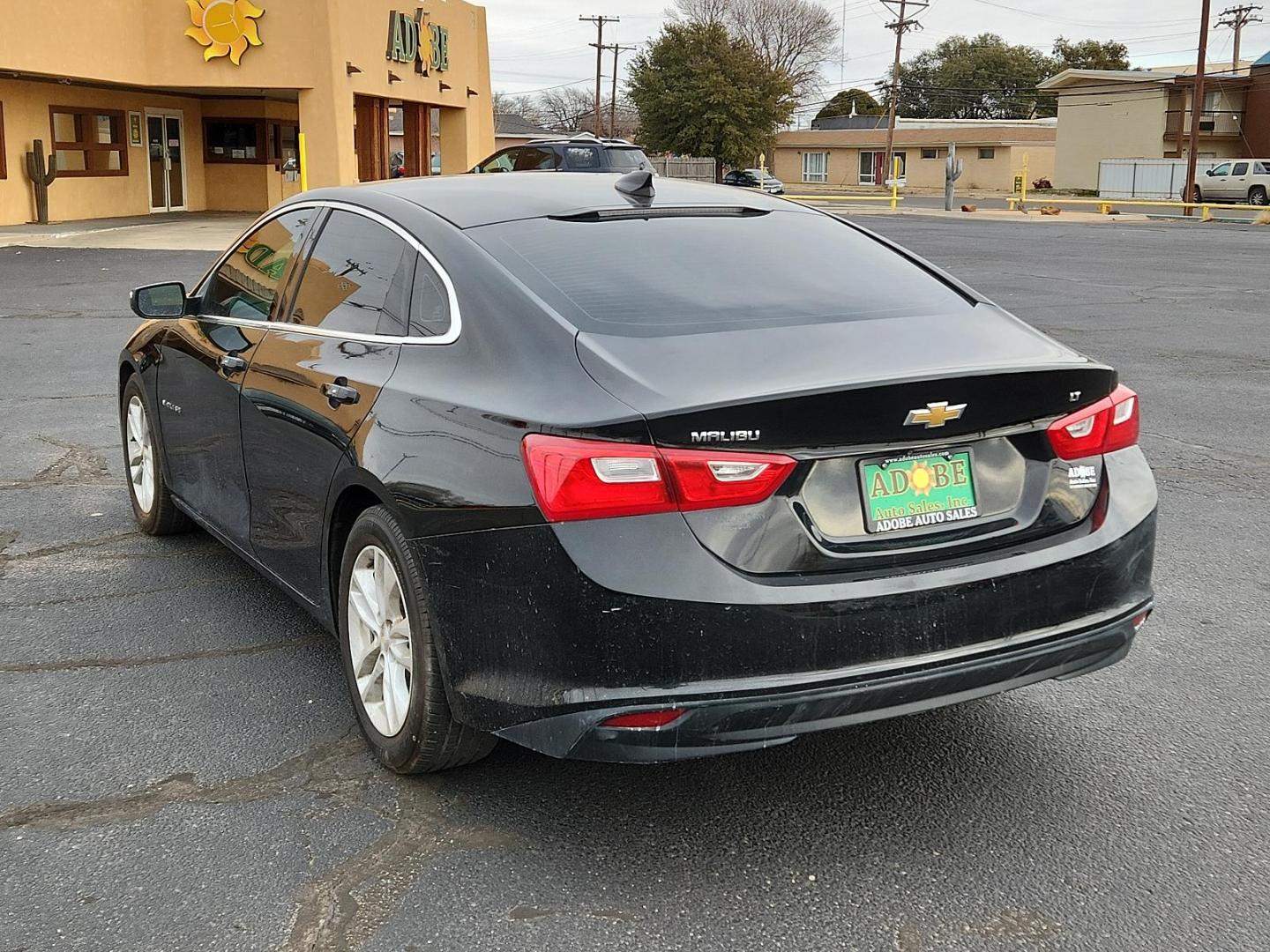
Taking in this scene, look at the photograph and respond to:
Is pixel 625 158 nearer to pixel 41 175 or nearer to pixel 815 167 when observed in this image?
pixel 41 175

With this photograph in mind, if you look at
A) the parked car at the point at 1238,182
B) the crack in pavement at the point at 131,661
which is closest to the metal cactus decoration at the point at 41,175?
the crack in pavement at the point at 131,661

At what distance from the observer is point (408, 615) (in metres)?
3.41

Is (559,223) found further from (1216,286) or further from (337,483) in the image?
(1216,286)

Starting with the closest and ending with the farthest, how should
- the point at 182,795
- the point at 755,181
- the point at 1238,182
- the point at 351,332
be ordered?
the point at 182,795 < the point at 351,332 < the point at 1238,182 < the point at 755,181

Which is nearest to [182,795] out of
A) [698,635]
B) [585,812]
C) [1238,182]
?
[585,812]

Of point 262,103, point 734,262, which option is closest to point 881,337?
point 734,262

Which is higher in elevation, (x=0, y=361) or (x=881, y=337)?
(x=881, y=337)

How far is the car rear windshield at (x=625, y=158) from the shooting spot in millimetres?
21766

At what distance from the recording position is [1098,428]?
3.41 m

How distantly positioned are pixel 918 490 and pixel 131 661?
2814 mm

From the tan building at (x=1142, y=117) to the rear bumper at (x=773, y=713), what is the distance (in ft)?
224

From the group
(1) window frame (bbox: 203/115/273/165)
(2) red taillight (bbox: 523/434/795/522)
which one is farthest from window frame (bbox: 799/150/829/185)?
(2) red taillight (bbox: 523/434/795/522)

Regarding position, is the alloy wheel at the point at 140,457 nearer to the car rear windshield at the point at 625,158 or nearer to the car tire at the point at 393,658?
the car tire at the point at 393,658

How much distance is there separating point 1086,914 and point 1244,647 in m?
2.02
